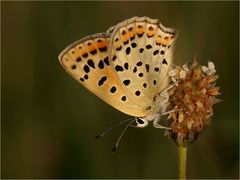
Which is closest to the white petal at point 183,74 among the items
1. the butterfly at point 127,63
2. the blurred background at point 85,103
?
the butterfly at point 127,63

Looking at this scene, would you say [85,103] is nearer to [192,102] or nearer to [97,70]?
[97,70]

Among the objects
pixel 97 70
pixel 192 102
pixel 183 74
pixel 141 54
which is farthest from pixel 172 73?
pixel 97 70

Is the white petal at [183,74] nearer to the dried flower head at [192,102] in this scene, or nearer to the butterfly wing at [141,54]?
the dried flower head at [192,102]

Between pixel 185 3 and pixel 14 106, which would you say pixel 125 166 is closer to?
pixel 14 106

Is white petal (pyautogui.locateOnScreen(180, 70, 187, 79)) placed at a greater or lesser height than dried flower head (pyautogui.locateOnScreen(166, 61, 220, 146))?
greater

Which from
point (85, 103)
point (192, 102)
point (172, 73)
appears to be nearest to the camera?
point (192, 102)

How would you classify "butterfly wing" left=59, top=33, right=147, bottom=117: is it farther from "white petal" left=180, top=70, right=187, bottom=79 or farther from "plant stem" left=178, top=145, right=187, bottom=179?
"plant stem" left=178, top=145, right=187, bottom=179

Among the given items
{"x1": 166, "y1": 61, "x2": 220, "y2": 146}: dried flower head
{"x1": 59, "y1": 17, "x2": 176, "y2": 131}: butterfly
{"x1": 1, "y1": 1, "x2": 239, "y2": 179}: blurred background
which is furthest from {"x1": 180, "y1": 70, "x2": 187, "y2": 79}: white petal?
{"x1": 1, "y1": 1, "x2": 239, "y2": 179}: blurred background
